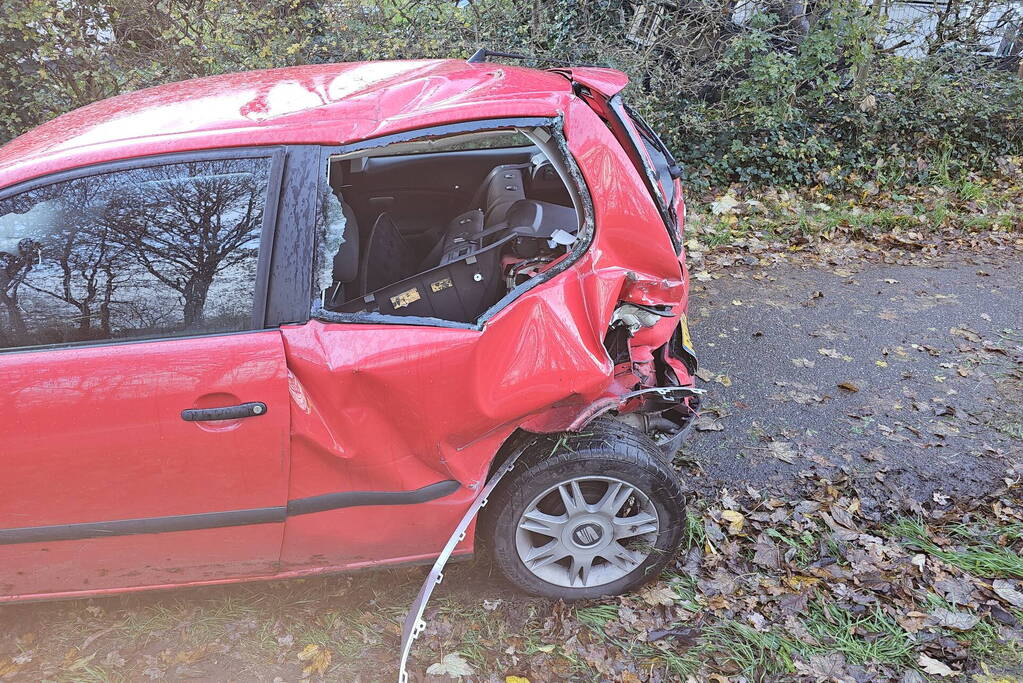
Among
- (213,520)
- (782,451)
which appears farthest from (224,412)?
(782,451)

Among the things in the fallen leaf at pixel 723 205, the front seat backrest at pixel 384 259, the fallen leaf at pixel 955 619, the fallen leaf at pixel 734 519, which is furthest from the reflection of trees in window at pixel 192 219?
the fallen leaf at pixel 723 205

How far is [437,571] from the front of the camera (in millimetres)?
2426

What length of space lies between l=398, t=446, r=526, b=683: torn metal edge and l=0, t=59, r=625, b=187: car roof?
1.12m

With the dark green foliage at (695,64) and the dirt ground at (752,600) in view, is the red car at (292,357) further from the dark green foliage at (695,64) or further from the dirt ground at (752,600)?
the dark green foliage at (695,64)

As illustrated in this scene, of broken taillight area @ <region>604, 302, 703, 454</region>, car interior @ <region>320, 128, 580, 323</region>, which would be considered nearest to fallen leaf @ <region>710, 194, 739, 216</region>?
car interior @ <region>320, 128, 580, 323</region>

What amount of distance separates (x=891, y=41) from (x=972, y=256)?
267 centimetres

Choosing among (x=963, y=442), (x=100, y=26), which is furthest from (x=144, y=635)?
(x=100, y=26)

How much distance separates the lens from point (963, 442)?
3.58m

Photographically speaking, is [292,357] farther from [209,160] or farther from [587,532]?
[587,532]

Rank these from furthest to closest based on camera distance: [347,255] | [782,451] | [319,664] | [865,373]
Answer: [865,373] → [782,451] → [319,664] → [347,255]

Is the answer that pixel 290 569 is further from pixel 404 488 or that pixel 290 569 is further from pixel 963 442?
pixel 963 442

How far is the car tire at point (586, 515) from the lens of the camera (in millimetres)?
2525

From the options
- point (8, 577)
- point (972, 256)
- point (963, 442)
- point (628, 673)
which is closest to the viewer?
point (8, 577)

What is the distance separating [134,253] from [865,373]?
3.61m
